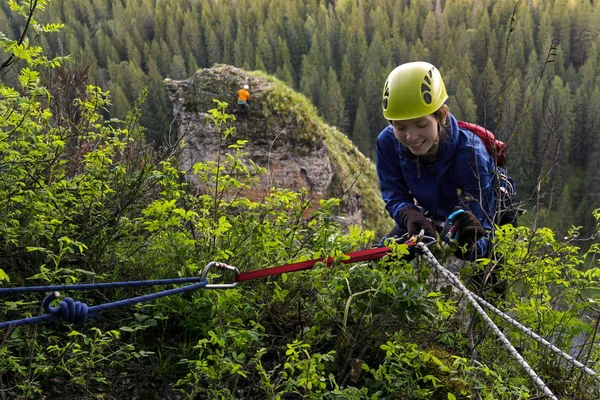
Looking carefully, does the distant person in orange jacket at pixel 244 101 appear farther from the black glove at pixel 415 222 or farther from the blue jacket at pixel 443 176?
the black glove at pixel 415 222

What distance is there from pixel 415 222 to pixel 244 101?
12.9m

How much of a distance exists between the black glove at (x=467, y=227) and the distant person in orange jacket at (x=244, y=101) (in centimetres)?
1320

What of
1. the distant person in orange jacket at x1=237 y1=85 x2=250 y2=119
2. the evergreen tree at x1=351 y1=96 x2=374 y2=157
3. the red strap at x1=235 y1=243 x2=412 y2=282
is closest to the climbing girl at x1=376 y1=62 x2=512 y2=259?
the red strap at x1=235 y1=243 x2=412 y2=282

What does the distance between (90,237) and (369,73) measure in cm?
7790

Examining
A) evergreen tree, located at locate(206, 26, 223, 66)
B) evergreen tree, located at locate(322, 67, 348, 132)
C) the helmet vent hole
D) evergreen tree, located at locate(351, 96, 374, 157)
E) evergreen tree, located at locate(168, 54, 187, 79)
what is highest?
the helmet vent hole

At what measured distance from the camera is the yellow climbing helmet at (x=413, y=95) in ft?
10.6

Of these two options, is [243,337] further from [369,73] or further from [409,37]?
[409,37]

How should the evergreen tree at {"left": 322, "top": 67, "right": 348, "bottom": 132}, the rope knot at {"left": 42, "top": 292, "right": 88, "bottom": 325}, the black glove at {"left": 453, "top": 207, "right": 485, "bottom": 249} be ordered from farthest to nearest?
the evergreen tree at {"left": 322, "top": 67, "right": 348, "bottom": 132}, the black glove at {"left": 453, "top": 207, "right": 485, "bottom": 249}, the rope knot at {"left": 42, "top": 292, "right": 88, "bottom": 325}

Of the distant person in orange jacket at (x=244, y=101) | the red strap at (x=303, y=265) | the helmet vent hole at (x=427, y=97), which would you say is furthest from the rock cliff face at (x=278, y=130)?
the red strap at (x=303, y=265)

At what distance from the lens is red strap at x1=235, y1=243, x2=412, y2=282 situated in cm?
256

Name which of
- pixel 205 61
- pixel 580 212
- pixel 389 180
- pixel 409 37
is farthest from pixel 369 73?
pixel 389 180

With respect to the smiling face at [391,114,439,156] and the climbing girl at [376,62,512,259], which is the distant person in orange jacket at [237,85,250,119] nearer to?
the climbing girl at [376,62,512,259]

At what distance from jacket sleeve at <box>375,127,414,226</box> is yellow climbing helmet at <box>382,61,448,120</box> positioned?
1.29ft

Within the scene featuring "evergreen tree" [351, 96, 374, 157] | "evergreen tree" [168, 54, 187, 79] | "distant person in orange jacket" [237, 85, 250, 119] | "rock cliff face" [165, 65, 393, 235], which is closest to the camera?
"distant person in orange jacket" [237, 85, 250, 119]
